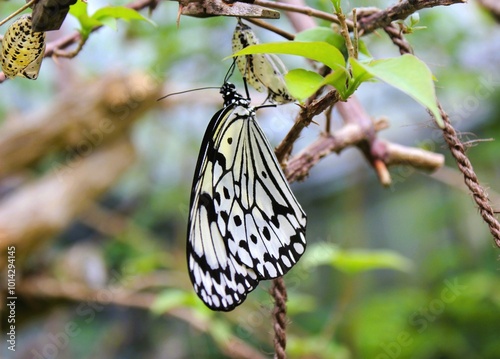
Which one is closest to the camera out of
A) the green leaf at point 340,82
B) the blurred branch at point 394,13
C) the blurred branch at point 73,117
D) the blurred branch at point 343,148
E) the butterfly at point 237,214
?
the green leaf at point 340,82

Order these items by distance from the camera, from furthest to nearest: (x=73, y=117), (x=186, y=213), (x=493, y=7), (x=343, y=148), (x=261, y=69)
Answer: (x=186, y=213)
(x=73, y=117)
(x=493, y=7)
(x=343, y=148)
(x=261, y=69)

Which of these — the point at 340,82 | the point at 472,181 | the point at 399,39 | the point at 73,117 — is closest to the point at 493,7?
the point at 399,39

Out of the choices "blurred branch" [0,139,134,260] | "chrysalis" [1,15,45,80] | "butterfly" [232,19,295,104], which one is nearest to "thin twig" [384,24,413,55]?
"butterfly" [232,19,295,104]

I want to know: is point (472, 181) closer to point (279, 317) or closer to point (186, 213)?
point (279, 317)

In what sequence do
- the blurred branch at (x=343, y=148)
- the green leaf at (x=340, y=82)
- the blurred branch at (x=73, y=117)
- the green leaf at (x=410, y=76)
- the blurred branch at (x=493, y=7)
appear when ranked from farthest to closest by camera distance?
the blurred branch at (x=73, y=117)
the blurred branch at (x=493, y=7)
the blurred branch at (x=343, y=148)
the green leaf at (x=340, y=82)
the green leaf at (x=410, y=76)

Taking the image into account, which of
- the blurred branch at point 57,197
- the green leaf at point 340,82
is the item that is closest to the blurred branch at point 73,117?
the blurred branch at point 57,197

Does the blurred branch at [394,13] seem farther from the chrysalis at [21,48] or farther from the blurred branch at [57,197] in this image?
the blurred branch at [57,197]
